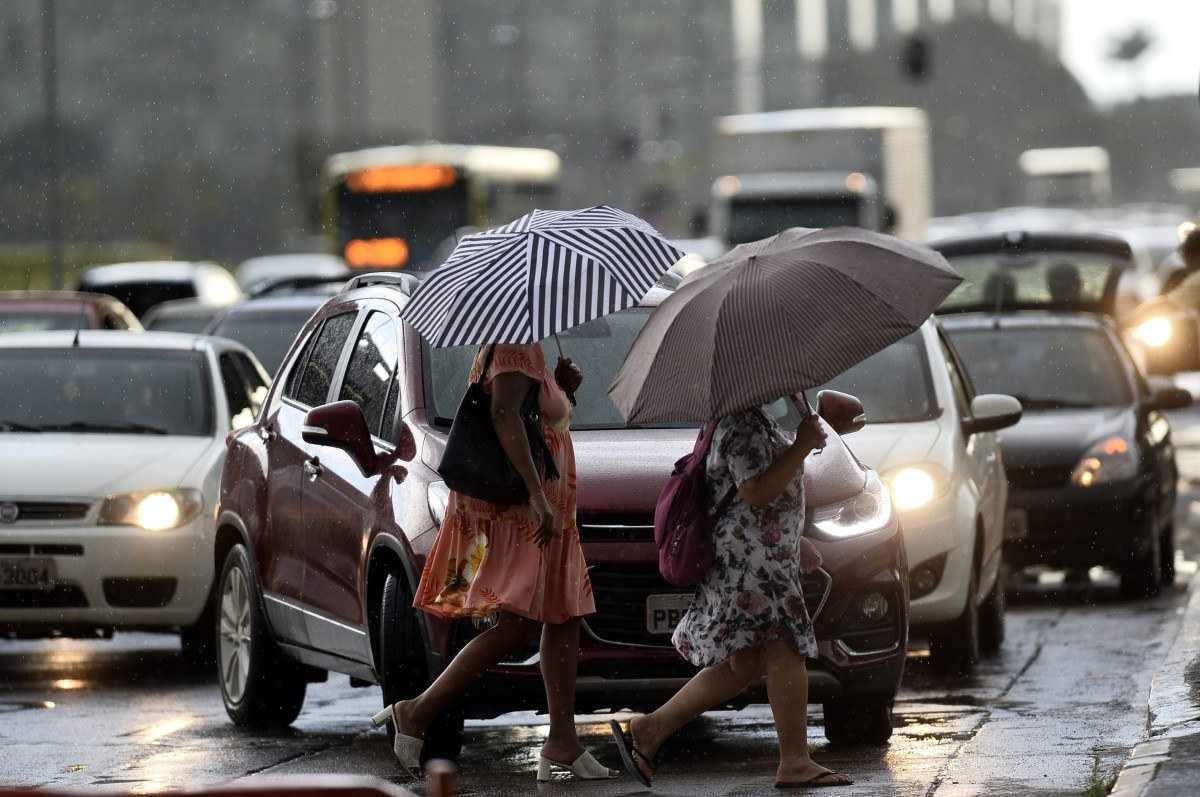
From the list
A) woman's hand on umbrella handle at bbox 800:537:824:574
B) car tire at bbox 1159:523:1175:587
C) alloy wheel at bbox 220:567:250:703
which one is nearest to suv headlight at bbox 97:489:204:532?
alloy wheel at bbox 220:567:250:703

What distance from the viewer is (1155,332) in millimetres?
19469

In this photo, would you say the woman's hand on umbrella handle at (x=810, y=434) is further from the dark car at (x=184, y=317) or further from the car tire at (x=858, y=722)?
the dark car at (x=184, y=317)

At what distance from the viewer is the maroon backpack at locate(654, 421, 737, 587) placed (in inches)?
Result: 299

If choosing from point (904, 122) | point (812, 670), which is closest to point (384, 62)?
point (904, 122)

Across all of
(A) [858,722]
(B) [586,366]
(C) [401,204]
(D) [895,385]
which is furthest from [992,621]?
(C) [401,204]

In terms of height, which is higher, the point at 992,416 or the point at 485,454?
the point at 485,454

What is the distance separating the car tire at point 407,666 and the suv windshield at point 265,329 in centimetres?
848

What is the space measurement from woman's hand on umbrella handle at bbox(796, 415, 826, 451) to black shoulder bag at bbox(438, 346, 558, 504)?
0.85 metres

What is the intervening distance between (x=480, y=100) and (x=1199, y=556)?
118 meters

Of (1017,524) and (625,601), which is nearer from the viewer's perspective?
(625,601)

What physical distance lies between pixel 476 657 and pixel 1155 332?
12.5 metres

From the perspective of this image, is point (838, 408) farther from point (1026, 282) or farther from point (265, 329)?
point (1026, 282)

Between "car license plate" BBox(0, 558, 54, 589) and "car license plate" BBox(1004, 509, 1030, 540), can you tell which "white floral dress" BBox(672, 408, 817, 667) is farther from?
"car license plate" BBox(1004, 509, 1030, 540)

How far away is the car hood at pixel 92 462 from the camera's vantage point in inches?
460
